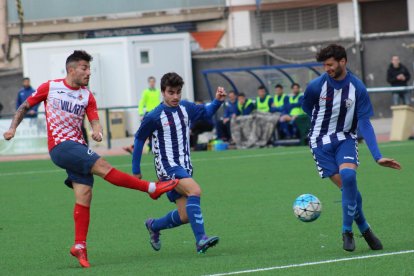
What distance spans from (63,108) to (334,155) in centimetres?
240

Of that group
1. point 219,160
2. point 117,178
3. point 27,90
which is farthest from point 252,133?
point 117,178

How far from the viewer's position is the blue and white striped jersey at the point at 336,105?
9.79 m

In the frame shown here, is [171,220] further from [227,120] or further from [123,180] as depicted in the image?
[227,120]

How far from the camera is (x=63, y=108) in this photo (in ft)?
31.9

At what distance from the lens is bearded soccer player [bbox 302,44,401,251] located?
9.58 meters


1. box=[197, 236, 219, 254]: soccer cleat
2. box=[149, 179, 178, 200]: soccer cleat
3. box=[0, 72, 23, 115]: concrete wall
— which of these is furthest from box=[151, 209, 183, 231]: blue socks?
box=[0, 72, 23, 115]: concrete wall

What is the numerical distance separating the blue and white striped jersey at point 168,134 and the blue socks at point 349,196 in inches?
54.1

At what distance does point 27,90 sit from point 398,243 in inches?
740

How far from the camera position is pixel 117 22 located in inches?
1510

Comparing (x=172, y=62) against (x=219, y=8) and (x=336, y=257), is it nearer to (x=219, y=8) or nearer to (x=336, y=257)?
(x=219, y=8)

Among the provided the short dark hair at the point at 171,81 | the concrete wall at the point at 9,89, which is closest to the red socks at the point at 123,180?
the short dark hair at the point at 171,81

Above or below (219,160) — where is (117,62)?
above

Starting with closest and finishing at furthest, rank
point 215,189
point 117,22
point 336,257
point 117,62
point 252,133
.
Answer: point 336,257 < point 215,189 < point 252,133 < point 117,62 < point 117,22

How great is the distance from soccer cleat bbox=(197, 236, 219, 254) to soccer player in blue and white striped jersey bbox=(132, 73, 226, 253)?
4 centimetres
